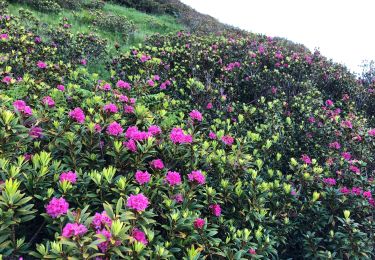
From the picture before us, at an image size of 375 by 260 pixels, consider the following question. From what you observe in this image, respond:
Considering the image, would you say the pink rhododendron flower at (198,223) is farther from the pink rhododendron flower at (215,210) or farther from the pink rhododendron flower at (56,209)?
the pink rhododendron flower at (56,209)

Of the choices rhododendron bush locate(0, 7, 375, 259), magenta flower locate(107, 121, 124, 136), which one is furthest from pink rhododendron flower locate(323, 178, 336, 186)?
magenta flower locate(107, 121, 124, 136)

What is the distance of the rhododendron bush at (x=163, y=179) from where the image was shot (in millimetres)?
2277

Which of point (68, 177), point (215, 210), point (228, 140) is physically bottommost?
point (215, 210)

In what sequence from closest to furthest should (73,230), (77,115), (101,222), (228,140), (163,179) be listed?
(73,230), (101,222), (163,179), (77,115), (228,140)

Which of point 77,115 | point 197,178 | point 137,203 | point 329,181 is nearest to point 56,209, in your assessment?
point 137,203

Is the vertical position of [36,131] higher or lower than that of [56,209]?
higher

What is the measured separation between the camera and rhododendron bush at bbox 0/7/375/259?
228 cm

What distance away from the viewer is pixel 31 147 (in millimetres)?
3090

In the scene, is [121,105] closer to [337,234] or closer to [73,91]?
[73,91]

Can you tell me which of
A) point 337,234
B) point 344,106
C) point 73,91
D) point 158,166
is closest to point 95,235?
point 158,166

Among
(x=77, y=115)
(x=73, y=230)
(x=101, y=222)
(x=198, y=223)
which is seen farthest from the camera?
(x=77, y=115)

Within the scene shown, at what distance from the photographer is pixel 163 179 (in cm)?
296

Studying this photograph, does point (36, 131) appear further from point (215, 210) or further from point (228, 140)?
point (228, 140)

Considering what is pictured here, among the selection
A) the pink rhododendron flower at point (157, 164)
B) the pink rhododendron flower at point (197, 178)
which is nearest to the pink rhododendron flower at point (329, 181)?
the pink rhododendron flower at point (197, 178)
